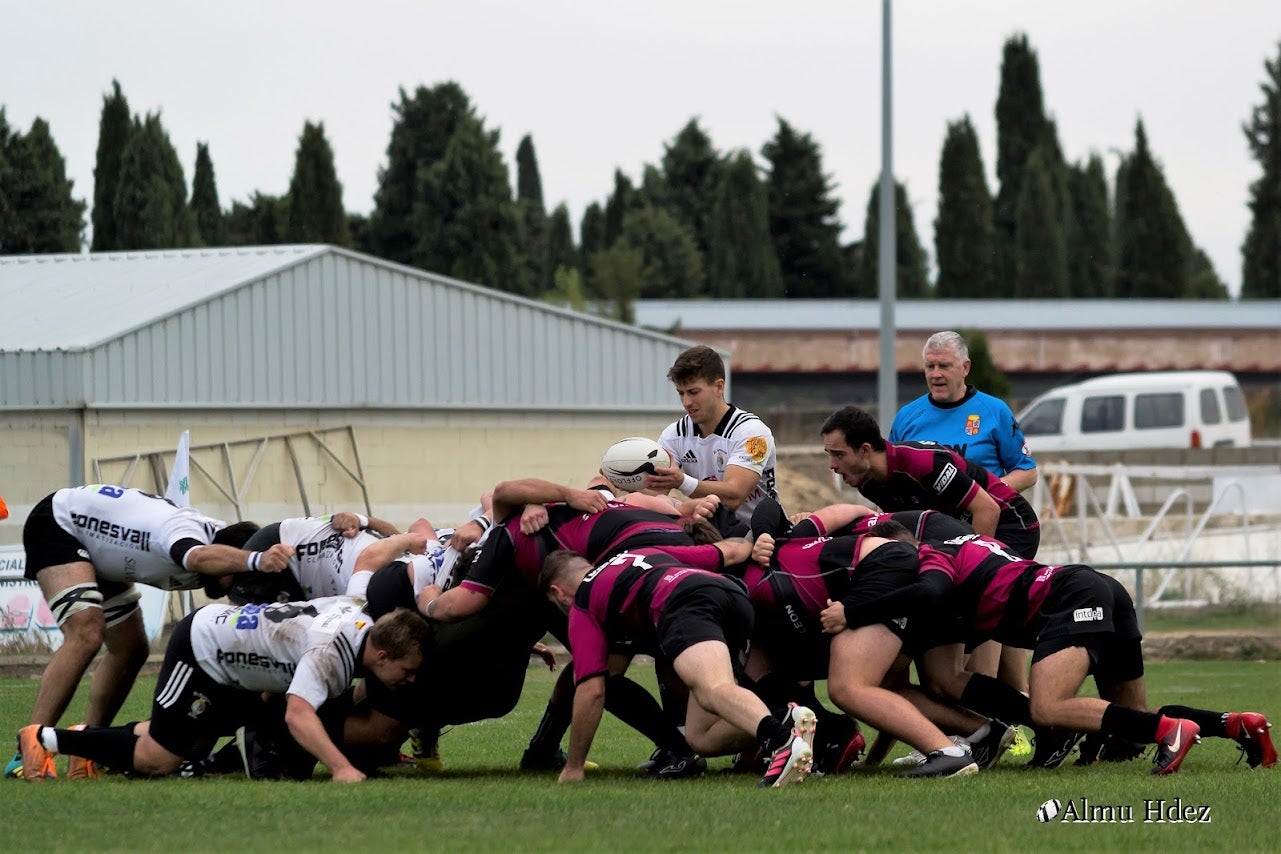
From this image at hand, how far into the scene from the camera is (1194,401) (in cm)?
3559

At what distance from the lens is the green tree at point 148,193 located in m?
45.4

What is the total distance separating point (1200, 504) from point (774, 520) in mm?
22953

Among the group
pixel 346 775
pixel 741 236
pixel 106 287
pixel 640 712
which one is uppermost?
pixel 741 236

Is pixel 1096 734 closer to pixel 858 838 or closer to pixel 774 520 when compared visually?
pixel 774 520

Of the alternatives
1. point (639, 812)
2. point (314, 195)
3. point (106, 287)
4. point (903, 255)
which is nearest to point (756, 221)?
point (903, 255)

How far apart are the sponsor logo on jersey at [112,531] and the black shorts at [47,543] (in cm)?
9

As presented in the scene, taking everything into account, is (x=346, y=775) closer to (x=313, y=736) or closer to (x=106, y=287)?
(x=313, y=736)

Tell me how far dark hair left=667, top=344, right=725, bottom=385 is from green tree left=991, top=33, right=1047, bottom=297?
6552cm

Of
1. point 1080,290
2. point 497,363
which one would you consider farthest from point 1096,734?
point 1080,290

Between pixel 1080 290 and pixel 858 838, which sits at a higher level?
pixel 1080 290

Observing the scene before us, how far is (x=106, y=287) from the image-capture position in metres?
27.7

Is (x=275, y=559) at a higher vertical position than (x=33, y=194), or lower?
lower

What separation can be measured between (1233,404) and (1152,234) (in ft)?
112

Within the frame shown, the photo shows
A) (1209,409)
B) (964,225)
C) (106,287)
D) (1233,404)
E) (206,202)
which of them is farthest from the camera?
(964,225)
